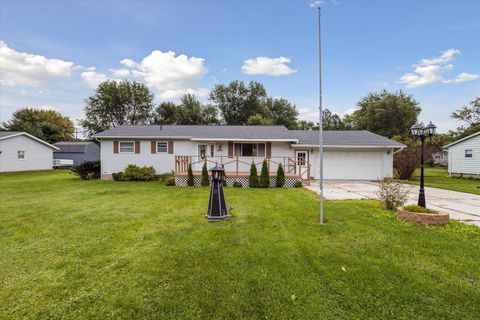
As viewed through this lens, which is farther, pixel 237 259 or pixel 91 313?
pixel 237 259

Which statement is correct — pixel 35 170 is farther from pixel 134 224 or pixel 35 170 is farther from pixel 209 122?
pixel 134 224

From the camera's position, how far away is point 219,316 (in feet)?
7.70

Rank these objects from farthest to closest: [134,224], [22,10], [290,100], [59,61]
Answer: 1. [290,100]
2. [59,61]
3. [22,10]
4. [134,224]

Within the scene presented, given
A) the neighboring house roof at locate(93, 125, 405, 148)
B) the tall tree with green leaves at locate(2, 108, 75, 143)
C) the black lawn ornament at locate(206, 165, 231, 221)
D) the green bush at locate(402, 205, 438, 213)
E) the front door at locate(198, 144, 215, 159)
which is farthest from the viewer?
the tall tree with green leaves at locate(2, 108, 75, 143)

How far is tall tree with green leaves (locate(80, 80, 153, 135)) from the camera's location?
3494 cm

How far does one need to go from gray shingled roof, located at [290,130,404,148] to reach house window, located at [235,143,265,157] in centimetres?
247

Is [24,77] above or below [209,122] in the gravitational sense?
above

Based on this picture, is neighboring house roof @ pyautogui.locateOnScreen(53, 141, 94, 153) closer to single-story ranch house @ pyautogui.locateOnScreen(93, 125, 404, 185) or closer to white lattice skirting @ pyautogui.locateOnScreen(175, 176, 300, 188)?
single-story ranch house @ pyautogui.locateOnScreen(93, 125, 404, 185)

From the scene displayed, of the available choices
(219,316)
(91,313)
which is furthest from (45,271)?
(219,316)

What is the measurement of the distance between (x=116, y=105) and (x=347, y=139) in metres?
33.4

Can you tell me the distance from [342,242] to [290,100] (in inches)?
1404

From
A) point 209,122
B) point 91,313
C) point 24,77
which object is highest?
point 24,77

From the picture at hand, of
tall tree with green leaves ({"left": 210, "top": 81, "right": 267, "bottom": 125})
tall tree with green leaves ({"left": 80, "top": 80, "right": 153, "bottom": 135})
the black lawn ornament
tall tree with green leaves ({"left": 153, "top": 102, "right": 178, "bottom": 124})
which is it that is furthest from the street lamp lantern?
tall tree with green leaves ({"left": 80, "top": 80, "right": 153, "bottom": 135})

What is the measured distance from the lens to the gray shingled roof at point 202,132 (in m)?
14.9
